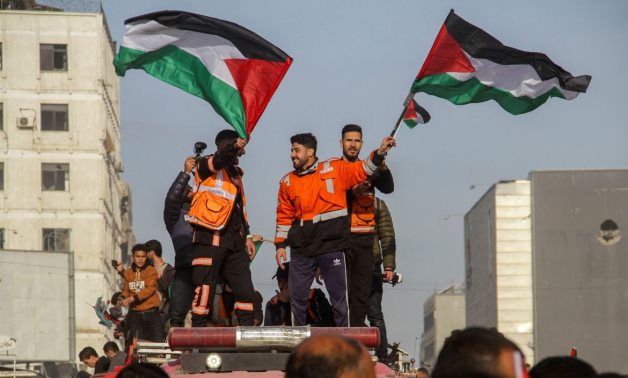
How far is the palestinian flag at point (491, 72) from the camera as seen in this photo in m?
14.7

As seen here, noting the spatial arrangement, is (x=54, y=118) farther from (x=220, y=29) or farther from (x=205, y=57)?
(x=205, y=57)

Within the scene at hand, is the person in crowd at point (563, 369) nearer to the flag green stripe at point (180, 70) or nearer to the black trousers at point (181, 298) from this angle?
the black trousers at point (181, 298)

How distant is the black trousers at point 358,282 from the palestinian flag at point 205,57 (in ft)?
5.99

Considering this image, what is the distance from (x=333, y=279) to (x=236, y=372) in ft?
8.02

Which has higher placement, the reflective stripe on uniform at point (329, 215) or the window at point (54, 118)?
the window at point (54, 118)

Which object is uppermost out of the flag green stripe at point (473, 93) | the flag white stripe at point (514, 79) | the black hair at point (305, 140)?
the flag white stripe at point (514, 79)

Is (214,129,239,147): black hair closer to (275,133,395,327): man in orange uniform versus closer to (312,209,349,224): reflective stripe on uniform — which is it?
(275,133,395,327): man in orange uniform

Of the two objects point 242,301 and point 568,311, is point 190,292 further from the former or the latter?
point 568,311

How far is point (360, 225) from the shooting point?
510 inches

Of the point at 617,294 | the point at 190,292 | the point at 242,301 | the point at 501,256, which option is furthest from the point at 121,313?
the point at 501,256

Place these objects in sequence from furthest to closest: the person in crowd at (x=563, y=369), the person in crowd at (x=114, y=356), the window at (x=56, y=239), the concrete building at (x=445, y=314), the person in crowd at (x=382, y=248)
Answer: the concrete building at (x=445, y=314) < the window at (x=56, y=239) < the person in crowd at (x=114, y=356) < the person in crowd at (x=382, y=248) < the person in crowd at (x=563, y=369)

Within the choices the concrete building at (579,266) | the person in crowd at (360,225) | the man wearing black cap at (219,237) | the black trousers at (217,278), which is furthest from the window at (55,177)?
the black trousers at (217,278)

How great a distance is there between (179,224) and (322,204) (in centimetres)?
169

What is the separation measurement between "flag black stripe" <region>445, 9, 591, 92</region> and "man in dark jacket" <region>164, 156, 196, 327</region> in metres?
2.86
